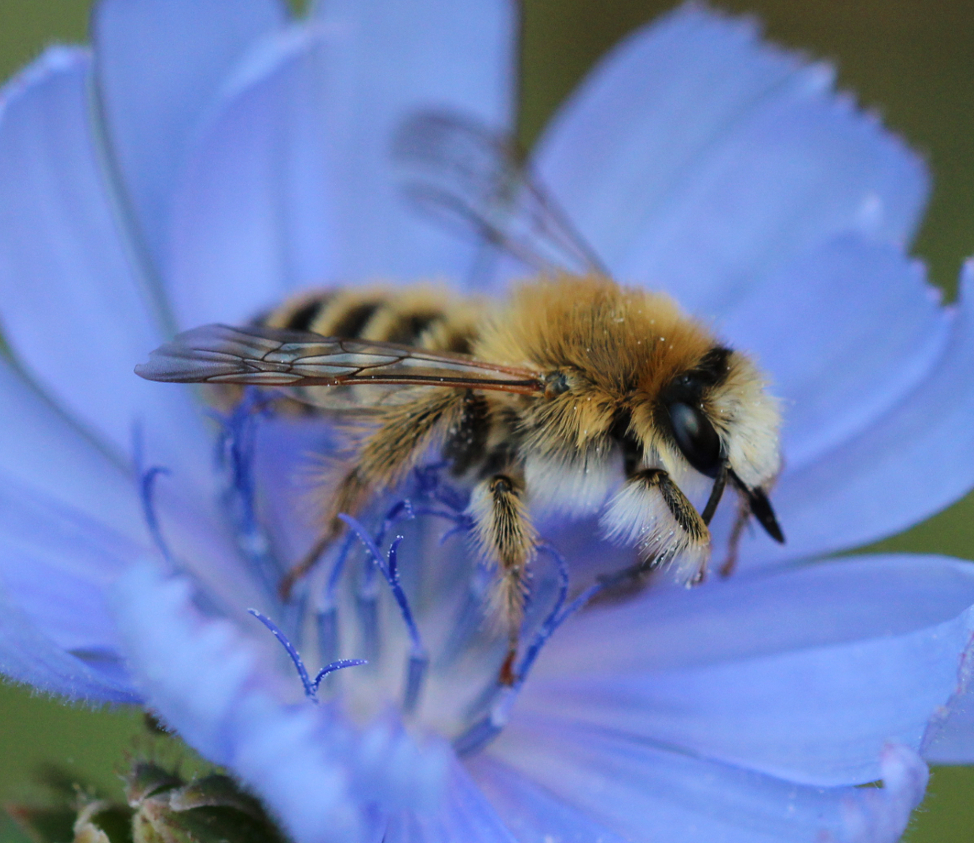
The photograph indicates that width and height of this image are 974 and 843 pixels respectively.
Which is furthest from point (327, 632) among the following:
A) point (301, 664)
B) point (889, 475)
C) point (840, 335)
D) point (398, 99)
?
point (398, 99)

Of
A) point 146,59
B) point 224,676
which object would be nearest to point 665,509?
point 224,676

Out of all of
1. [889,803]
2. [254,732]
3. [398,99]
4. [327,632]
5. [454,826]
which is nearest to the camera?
[254,732]

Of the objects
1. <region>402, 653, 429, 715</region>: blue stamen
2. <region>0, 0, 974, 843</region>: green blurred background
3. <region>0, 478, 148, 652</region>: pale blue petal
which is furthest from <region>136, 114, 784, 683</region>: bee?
<region>0, 0, 974, 843</region>: green blurred background

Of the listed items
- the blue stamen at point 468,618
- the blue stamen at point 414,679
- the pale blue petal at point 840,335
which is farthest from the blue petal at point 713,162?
the blue stamen at point 414,679

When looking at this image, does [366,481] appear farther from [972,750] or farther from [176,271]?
[972,750]

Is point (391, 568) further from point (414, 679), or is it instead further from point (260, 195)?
point (260, 195)

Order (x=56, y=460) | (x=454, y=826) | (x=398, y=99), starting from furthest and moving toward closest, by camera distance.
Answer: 1. (x=398, y=99)
2. (x=56, y=460)
3. (x=454, y=826)

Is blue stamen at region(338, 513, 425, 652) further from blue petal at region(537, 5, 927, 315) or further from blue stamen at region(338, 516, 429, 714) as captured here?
blue petal at region(537, 5, 927, 315)
